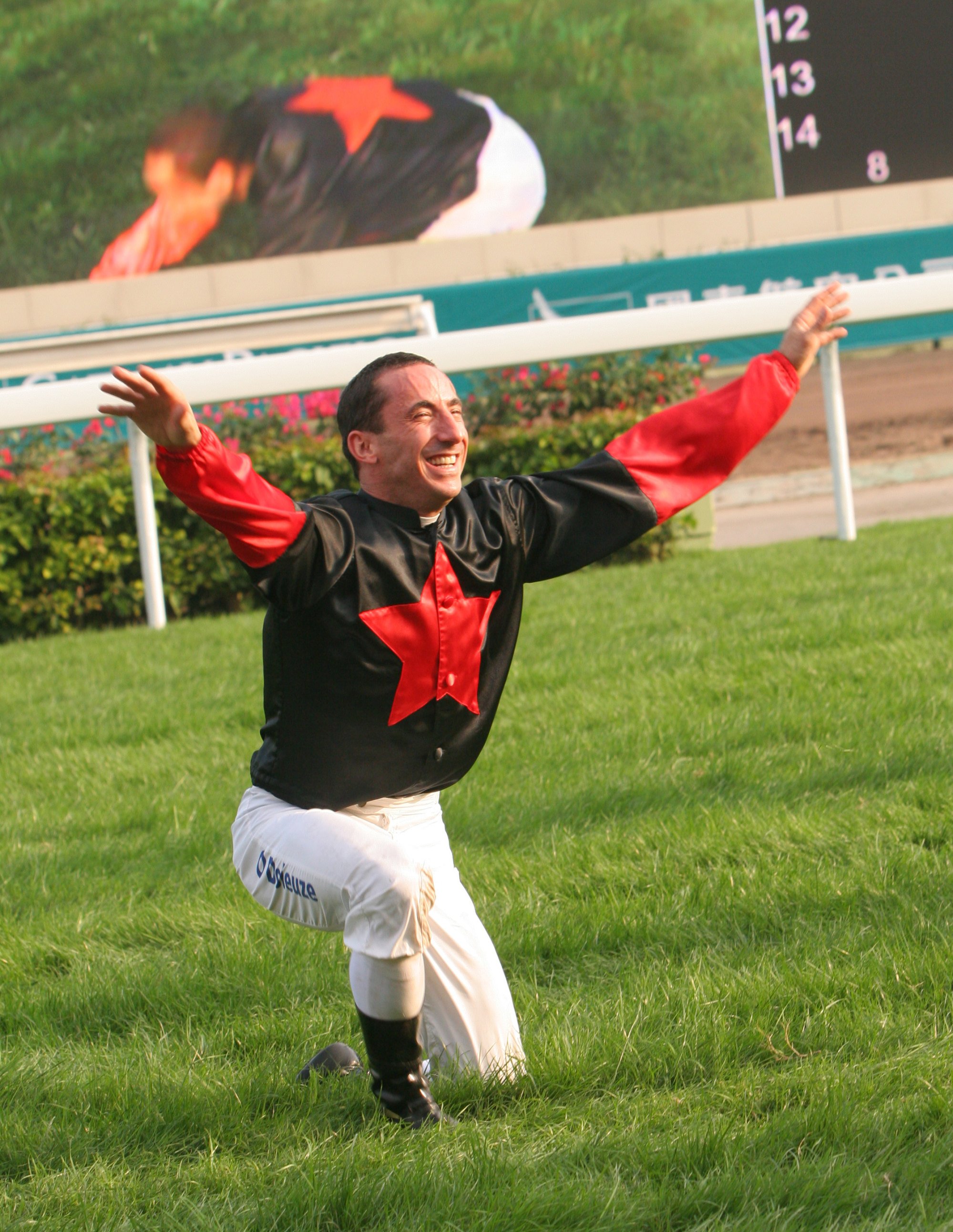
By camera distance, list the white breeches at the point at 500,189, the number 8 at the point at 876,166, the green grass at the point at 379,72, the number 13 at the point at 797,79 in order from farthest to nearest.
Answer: the green grass at the point at 379,72
the white breeches at the point at 500,189
the number 8 at the point at 876,166
the number 13 at the point at 797,79

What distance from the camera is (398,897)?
2559 mm

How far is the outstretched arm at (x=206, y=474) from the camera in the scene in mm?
2504

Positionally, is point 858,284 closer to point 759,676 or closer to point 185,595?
point 759,676

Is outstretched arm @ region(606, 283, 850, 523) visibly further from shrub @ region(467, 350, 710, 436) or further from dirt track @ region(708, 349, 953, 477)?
dirt track @ region(708, 349, 953, 477)

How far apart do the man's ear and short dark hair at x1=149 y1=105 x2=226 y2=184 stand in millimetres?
31915

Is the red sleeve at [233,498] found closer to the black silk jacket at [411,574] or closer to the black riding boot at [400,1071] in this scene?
the black silk jacket at [411,574]

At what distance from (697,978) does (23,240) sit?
1318 inches

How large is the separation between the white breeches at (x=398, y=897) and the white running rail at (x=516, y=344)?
17.7ft

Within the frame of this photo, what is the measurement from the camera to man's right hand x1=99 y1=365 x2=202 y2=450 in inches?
98.1

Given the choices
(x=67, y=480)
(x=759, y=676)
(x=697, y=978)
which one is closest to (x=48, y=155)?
(x=67, y=480)

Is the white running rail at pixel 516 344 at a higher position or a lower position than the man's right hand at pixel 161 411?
higher

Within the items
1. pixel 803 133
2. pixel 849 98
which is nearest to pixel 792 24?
pixel 849 98

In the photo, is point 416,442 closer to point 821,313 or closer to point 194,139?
point 821,313

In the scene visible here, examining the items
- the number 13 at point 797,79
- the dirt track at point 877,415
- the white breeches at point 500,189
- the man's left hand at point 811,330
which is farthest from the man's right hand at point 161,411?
the white breeches at point 500,189
